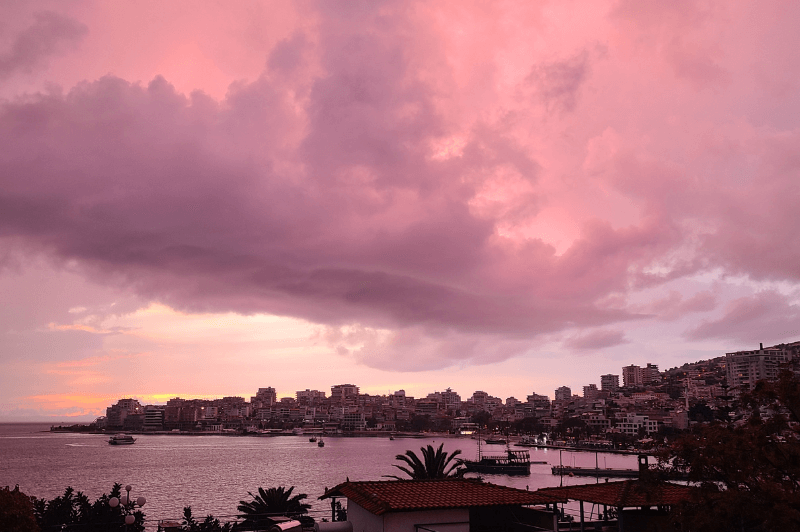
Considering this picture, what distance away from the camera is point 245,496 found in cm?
8956

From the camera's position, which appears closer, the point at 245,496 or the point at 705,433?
the point at 705,433

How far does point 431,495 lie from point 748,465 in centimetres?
920

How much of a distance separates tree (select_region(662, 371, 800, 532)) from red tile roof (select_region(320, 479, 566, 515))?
4.92 m

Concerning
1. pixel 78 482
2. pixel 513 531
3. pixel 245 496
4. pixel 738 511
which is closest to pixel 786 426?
pixel 738 511

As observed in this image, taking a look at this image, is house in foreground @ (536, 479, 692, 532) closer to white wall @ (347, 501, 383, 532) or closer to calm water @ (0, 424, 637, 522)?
white wall @ (347, 501, 383, 532)

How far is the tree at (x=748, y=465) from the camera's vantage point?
50.7 feet

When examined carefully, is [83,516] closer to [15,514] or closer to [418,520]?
[15,514]

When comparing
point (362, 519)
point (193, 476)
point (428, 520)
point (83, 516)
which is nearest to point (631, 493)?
point (428, 520)

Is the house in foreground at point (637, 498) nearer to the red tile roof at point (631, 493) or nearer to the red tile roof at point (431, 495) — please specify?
the red tile roof at point (631, 493)

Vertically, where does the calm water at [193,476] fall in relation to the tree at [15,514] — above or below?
below

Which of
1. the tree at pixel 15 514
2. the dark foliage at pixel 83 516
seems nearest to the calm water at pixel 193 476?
the dark foliage at pixel 83 516

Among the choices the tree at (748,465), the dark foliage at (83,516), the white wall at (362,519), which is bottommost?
the dark foliage at (83,516)

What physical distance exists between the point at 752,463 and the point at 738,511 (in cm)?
188

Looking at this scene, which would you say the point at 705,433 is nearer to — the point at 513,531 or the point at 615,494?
the point at 615,494
